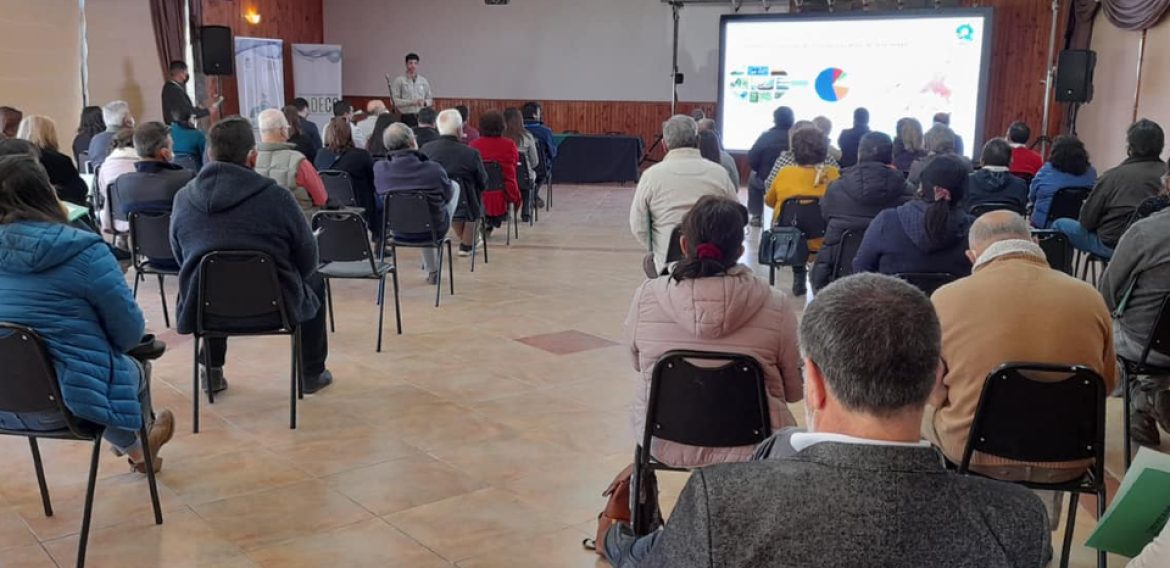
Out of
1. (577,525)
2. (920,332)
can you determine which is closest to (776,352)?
(577,525)

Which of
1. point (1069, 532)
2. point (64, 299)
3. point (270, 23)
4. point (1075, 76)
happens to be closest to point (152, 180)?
point (64, 299)

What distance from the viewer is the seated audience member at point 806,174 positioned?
6.16m

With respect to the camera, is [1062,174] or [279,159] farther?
[1062,174]

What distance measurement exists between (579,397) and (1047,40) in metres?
10.5

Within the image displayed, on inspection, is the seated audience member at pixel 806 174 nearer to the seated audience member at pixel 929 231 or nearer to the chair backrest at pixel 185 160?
the seated audience member at pixel 929 231

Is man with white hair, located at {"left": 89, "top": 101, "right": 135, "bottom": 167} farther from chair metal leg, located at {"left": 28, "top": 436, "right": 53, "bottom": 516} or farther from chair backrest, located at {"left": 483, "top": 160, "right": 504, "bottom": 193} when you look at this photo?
chair metal leg, located at {"left": 28, "top": 436, "right": 53, "bottom": 516}

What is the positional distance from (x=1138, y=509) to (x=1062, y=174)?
5.08 meters

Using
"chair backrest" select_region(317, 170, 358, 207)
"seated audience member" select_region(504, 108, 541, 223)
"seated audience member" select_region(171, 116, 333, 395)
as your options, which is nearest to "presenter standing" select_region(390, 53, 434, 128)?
"seated audience member" select_region(504, 108, 541, 223)

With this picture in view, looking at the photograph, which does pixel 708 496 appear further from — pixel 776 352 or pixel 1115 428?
pixel 1115 428

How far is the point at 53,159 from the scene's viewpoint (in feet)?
19.4

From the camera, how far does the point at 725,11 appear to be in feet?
46.7

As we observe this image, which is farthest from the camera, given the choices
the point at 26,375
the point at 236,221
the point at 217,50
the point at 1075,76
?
the point at 217,50

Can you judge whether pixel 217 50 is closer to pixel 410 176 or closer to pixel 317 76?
pixel 317 76

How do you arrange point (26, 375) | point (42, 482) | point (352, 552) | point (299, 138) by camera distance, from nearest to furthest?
point (26, 375) → point (352, 552) → point (42, 482) → point (299, 138)
